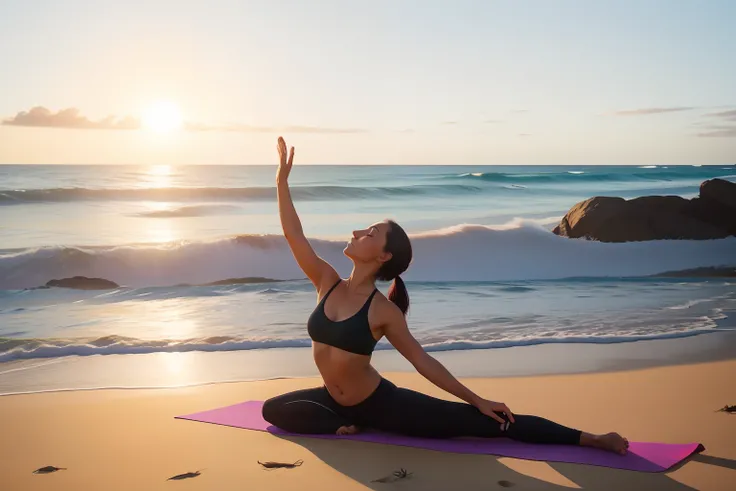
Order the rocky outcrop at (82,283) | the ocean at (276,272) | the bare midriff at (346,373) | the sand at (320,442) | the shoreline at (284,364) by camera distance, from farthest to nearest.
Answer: the rocky outcrop at (82,283), the ocean at (276,272), the shoreline at (284,364), the bare midriff at (346,373), the sand at (320,442)

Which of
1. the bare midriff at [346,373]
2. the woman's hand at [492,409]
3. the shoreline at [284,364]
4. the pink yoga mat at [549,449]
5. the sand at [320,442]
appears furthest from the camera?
the shoreline at [284,364]

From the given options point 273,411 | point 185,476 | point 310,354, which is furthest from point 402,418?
point 310,354

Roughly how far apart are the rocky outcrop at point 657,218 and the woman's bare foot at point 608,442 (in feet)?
36.0

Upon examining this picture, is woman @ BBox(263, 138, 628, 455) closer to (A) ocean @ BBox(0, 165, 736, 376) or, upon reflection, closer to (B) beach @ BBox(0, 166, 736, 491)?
(B) beach @ BBox(0, 166, 736, 491)

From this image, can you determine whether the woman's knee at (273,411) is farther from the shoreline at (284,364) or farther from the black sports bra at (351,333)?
the shoreline at (284,364)

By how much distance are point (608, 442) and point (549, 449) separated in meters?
0.27

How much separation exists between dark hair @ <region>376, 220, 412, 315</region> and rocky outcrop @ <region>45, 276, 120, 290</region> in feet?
24.2

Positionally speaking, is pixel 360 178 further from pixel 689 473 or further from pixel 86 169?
pixel 689 473

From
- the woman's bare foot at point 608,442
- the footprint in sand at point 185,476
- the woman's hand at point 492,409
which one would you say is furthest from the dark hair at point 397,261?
the footprint in sand at point 185,476

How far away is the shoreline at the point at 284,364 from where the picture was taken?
550 centimetres

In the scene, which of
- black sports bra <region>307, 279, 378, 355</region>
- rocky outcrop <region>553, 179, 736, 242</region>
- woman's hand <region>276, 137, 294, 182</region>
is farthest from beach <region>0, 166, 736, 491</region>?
woman's hand <region>276, 137, 294, 182</region>

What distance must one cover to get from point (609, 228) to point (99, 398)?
446 inches

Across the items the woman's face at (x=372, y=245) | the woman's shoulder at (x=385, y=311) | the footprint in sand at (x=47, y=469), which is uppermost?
the woman's face at (x=372, y=245)

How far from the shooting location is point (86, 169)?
34156 millimetres
